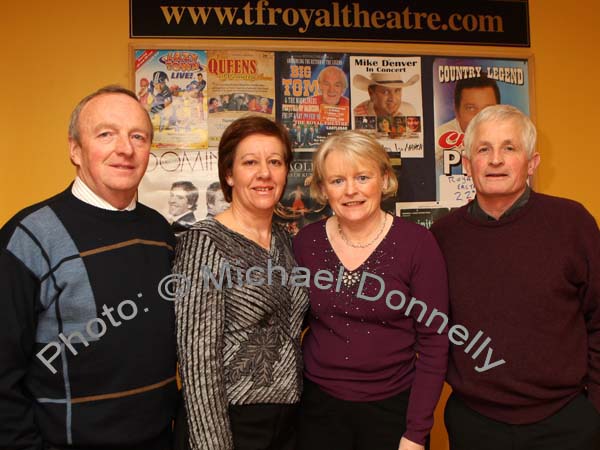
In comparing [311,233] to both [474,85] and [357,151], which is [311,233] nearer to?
[357,151]

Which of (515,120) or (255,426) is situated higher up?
(515,120)

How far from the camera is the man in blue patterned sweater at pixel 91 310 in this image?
1.15m

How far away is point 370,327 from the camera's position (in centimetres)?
145

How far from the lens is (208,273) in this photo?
131 cm

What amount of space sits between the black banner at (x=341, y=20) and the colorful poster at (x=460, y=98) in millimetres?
125

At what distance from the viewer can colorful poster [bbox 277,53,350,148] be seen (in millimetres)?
2229

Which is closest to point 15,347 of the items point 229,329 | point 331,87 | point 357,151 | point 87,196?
point 87,196

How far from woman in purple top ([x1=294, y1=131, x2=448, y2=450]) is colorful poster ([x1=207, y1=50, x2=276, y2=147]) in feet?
2.64

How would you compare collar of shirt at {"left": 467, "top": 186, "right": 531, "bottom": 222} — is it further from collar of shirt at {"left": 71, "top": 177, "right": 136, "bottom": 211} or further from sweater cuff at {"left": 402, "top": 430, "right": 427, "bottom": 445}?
collar of shirt at {"left": 71, "top": 177, "right": 136, "bottom": 211}

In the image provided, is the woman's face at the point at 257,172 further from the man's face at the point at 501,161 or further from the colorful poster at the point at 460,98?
the colorful poster at the point at 460,98

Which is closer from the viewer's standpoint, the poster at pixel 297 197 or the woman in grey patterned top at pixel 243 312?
the woman in grey patterned top at pixel 243 312

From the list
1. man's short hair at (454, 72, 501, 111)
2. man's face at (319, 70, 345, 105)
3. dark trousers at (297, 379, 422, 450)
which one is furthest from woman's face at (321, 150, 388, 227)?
man's short hair at (454, 72, 501, 111)

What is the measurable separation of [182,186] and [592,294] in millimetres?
1646

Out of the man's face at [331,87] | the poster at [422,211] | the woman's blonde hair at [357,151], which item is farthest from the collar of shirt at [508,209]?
the man's face at [331,87]
